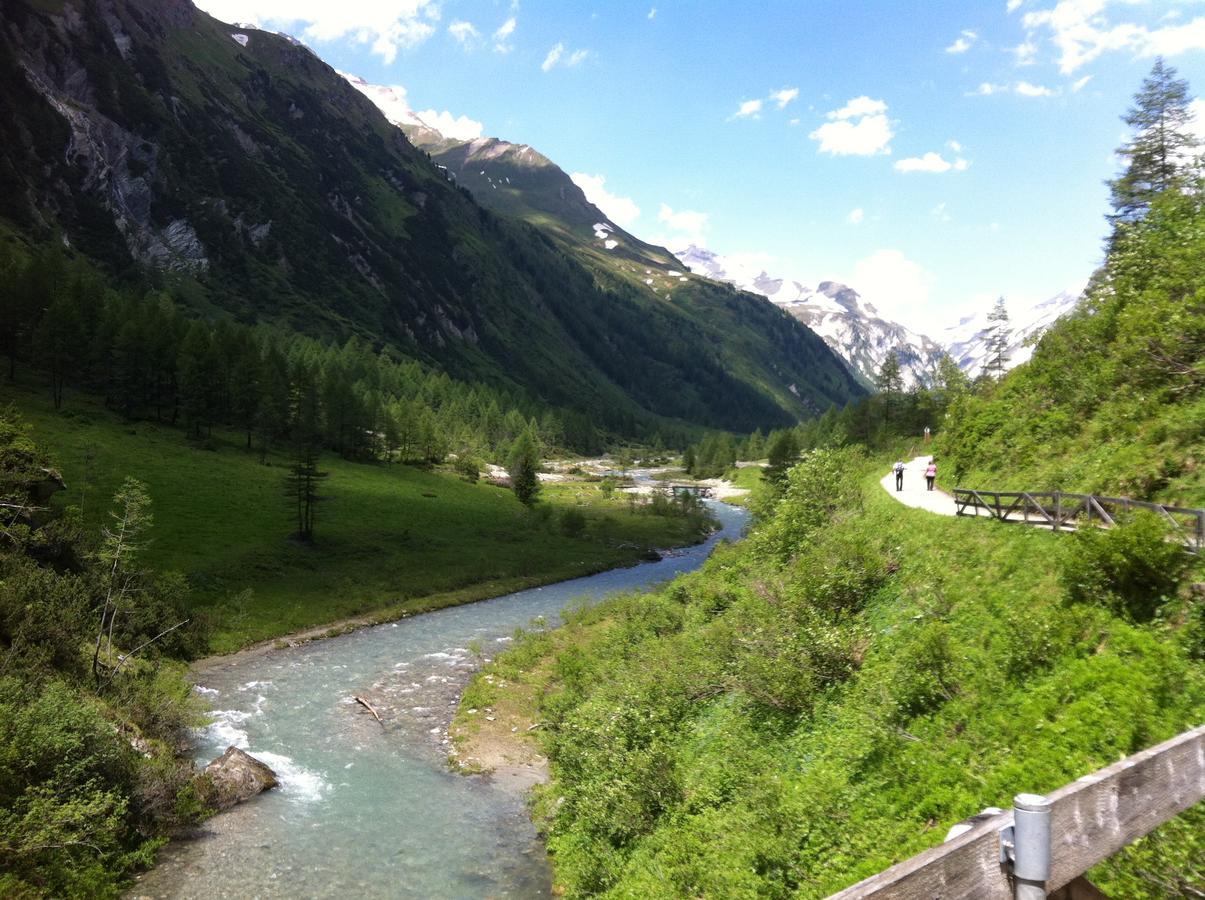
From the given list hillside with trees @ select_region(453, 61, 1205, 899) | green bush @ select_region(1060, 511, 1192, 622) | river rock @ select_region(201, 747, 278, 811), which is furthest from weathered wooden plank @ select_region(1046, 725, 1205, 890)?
river rock @ select_region(201, 747, 278, 811)

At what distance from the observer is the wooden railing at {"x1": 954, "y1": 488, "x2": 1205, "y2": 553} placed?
16328 millimetres

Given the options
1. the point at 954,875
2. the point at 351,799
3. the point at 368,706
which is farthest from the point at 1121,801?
the point at 368,706

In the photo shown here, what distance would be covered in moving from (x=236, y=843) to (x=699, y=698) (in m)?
20.6

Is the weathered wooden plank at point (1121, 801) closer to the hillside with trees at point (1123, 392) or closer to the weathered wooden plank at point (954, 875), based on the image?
the weathered wooden plank at point (954, 875)

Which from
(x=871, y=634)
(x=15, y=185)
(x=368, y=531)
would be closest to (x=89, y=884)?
(x=871, y=634)

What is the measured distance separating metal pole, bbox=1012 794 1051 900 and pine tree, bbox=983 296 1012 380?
13089cm

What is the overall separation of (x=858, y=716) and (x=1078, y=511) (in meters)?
10.2

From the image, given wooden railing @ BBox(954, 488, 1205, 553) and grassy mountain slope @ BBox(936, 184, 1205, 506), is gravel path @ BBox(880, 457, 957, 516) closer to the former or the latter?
grassy mountain slope @ BBox(936, 184, 1205, 506)

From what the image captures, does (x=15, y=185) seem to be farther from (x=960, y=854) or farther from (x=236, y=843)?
(x=960, y=854)

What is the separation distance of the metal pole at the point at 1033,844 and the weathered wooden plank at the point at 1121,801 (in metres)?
0.13

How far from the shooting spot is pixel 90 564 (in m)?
41.2

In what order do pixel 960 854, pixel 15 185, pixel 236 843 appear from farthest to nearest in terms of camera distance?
1. pixel 15 185
2. pixel 236 843
3. pixel 960 854

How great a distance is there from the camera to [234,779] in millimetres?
30609

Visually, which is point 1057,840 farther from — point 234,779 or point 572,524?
point 572,524
